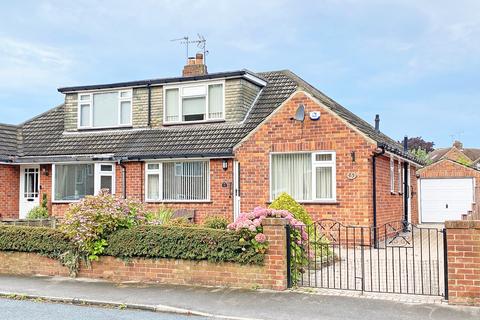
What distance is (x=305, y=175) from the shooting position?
661 inches

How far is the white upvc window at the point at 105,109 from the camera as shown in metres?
21.7

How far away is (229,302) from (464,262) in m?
3.69

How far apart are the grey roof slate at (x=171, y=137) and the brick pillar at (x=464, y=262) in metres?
9.25

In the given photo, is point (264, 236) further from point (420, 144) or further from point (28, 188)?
point (420, 144)

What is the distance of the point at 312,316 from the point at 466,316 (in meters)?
2.15

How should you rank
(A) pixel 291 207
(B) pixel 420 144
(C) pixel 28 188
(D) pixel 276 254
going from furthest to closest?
(B) pixel 420 144 → (C) pixel 28 188 → (A) pixel 291 207 → (D) pixel 276 254

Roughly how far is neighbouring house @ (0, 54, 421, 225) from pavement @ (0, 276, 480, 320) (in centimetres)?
727

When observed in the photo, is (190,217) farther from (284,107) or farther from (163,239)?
(163,239)

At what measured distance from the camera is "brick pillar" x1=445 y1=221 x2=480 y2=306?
27.3ft

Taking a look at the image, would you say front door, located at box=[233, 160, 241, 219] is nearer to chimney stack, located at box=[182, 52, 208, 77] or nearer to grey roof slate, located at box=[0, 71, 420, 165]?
grey roof slate, located at box=[0, 71, 420, 165]

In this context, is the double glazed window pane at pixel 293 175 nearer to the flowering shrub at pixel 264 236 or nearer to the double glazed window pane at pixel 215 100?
the double glazed window pane at pixel 215 100

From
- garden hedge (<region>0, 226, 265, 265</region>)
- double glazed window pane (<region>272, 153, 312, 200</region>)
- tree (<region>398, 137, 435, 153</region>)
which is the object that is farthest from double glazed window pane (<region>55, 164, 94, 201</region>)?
tree (<region>398, 137, 435, 153</region>)

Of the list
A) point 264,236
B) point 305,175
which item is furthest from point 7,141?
point 264,236

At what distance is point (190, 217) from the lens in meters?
18.5
